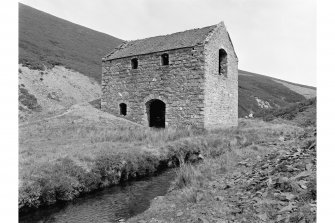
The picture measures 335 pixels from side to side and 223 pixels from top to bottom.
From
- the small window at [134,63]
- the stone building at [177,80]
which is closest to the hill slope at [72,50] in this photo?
the stone building at [177,80]

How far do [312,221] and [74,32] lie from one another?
242 feet

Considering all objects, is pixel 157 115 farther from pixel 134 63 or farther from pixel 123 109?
pixel 134 63

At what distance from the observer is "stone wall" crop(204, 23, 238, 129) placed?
19812 millimetres

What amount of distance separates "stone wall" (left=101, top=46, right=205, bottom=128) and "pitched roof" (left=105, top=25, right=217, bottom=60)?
57 cm

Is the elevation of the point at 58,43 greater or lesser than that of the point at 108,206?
greater

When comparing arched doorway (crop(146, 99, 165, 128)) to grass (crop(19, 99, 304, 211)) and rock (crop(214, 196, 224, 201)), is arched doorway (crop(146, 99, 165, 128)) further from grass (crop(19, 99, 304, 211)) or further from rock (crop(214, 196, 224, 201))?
rock (crop(214, 196, 224, 201))

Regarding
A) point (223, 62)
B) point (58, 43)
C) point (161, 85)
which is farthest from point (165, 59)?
point (58, 43)

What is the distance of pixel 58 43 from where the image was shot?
Answer: 55.4 meters

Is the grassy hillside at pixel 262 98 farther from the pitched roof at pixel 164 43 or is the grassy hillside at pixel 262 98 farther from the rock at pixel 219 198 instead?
the rock at pixel 219 198

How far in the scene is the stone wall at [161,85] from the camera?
64.1ft

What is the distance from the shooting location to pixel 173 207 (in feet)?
23.3

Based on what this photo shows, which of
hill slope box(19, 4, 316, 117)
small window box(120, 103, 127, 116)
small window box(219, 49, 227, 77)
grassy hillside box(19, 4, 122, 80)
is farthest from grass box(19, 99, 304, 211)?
grassy hillside box(19, 4, 122, 80)

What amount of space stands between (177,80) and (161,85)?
1461 millimetres

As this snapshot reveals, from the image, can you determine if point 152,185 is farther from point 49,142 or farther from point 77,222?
point 49,142
